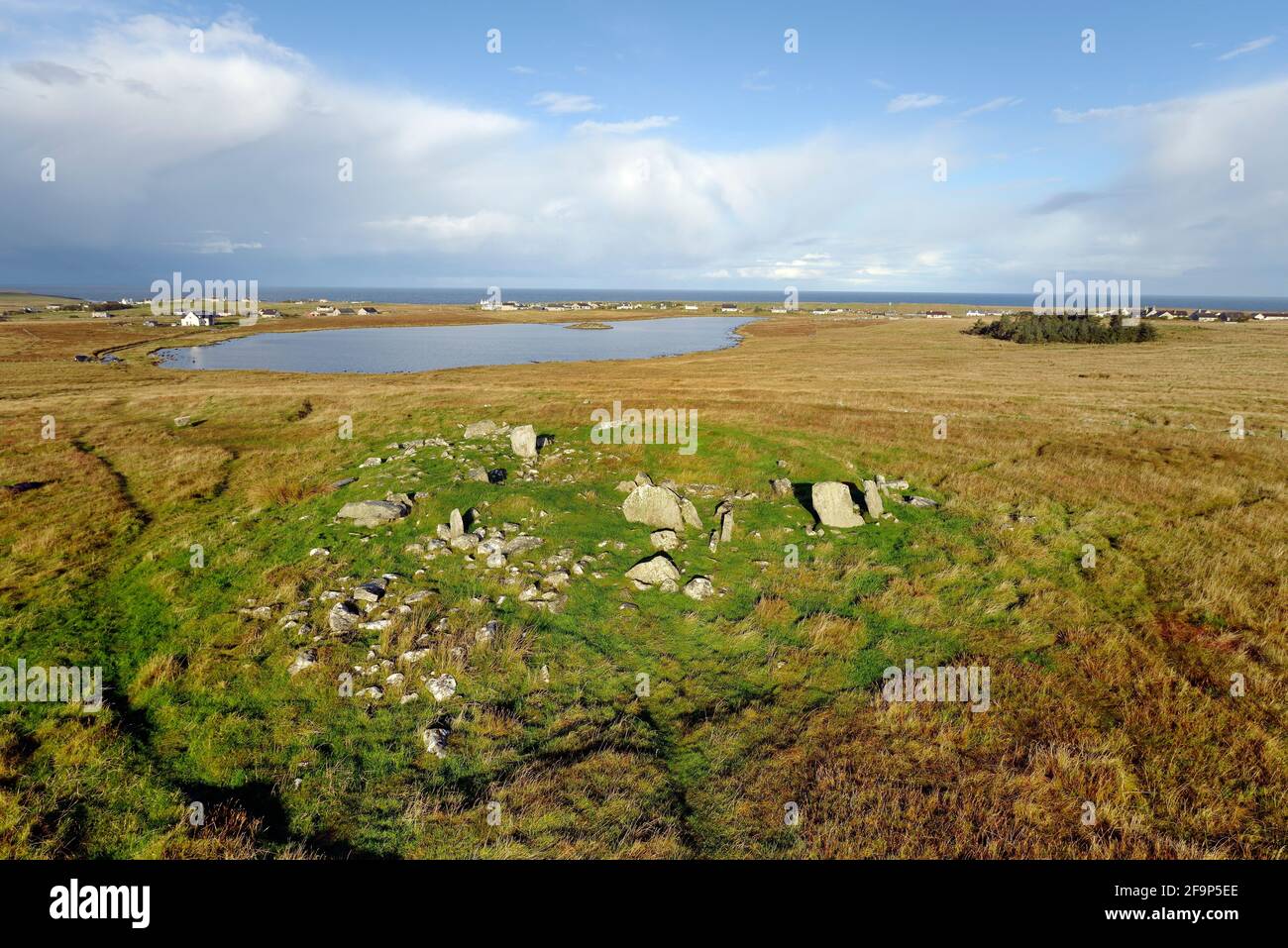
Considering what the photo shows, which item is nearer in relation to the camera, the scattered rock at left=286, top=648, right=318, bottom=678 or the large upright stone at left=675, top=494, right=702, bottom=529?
the scattered rock at left=286, top=648, right=318, bottom=678

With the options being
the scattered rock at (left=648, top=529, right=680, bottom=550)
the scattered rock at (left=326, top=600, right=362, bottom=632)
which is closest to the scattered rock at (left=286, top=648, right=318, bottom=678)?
the scattered rock at (left=326, top=600, right=362, bottom=632)

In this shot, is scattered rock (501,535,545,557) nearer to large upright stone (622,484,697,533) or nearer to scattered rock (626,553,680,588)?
scattered rock (626,553,680,588)

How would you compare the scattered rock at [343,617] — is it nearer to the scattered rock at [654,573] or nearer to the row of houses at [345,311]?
the scattered rock at [654,573]

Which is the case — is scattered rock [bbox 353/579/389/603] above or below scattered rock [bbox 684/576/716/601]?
above

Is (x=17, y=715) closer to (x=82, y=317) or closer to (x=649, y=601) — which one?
(x=649, y=601)

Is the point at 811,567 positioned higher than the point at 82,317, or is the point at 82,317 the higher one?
the point at 82,317

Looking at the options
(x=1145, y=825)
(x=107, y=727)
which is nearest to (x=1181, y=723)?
(x=1145, y=825)

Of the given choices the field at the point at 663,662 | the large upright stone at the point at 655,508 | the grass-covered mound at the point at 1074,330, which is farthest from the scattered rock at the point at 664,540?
the grass-covered mound at the point at 1074,330

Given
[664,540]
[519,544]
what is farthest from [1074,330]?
[519,544]
